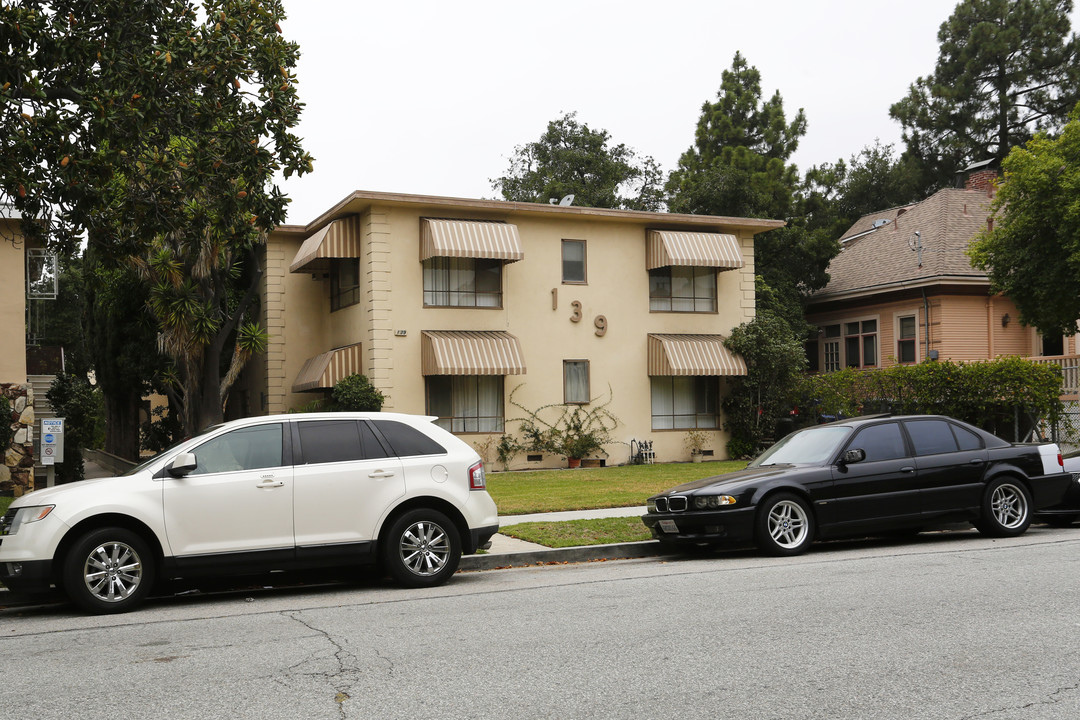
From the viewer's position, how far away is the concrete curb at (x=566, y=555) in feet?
38.2

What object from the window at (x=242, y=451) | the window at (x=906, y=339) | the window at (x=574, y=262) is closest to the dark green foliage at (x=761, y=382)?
the window at (x=574, y=262)

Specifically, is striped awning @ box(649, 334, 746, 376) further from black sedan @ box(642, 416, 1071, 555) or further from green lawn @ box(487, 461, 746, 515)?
black sedan @ box(642, 416, 1071, 555)

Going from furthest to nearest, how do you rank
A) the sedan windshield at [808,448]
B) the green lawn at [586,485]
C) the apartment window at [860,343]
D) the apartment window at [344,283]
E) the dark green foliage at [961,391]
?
1. the apartment window at [860,343]
2. the apartment window at [344,283]
3. the dark green foliage at [961,391]
4. the green lawn at [586,485]
5. the sedan windshield at [808,448]

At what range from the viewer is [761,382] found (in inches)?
1136

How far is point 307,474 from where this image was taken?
9797 millimetres

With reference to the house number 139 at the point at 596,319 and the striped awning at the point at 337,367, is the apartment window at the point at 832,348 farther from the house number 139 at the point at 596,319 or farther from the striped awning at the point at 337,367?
the striped awning at the point at 337,367

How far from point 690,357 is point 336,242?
31.6 feet

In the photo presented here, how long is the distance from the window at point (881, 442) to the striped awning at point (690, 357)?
15.1m

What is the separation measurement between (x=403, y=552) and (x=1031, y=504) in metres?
7.77

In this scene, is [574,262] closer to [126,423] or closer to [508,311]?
[508,311]

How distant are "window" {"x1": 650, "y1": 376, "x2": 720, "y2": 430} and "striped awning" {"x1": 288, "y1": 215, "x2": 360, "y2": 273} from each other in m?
8.82

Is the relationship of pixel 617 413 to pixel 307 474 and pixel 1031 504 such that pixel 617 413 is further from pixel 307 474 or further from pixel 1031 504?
pixel 307 474

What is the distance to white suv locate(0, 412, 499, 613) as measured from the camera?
29.7 feet

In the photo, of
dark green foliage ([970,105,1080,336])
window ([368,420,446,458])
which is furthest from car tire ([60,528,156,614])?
dark green foliage ([970,105,1080,336])
